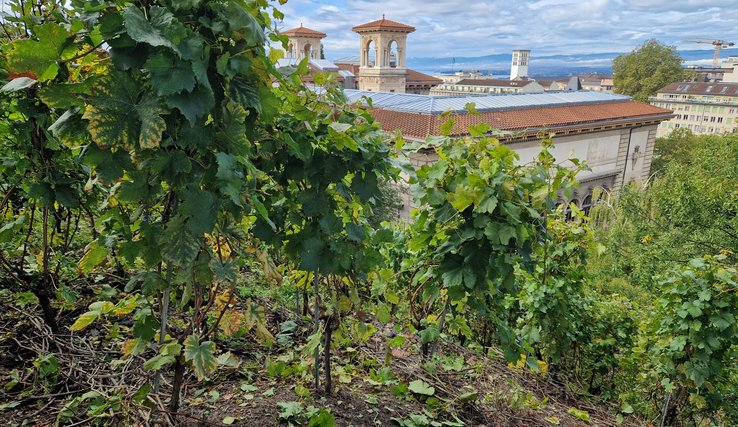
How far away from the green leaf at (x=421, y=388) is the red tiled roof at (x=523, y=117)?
39.0 feet

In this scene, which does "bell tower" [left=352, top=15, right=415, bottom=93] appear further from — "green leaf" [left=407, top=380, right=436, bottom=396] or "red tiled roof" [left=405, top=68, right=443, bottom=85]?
"green leaf" [left=407, top=380, right=436, bottom=396]

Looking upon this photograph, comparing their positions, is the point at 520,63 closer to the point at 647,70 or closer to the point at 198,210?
the point at 647,70

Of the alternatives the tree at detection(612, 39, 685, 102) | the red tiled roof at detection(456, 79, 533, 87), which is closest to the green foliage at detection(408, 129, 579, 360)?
the tree at detection(612, 39, 685, 102)

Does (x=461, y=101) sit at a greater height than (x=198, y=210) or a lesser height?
greater

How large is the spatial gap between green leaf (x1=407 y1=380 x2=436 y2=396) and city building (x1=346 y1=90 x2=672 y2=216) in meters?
13.3

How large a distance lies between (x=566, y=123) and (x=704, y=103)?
218 ft

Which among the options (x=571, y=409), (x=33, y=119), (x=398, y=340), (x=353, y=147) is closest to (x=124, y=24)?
(x=353, y=147)

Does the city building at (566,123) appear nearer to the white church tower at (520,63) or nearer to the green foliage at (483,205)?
the green foliage at (483,205)

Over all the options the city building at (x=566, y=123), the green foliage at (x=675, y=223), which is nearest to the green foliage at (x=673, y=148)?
the city building at (x=566, y=123)

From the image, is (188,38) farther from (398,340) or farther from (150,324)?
(398,340)

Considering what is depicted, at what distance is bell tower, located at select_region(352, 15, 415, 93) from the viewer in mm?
39188

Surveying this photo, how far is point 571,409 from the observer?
320 cm

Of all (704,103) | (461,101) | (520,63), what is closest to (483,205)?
(461,101)

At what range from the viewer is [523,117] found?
66.7 ft
